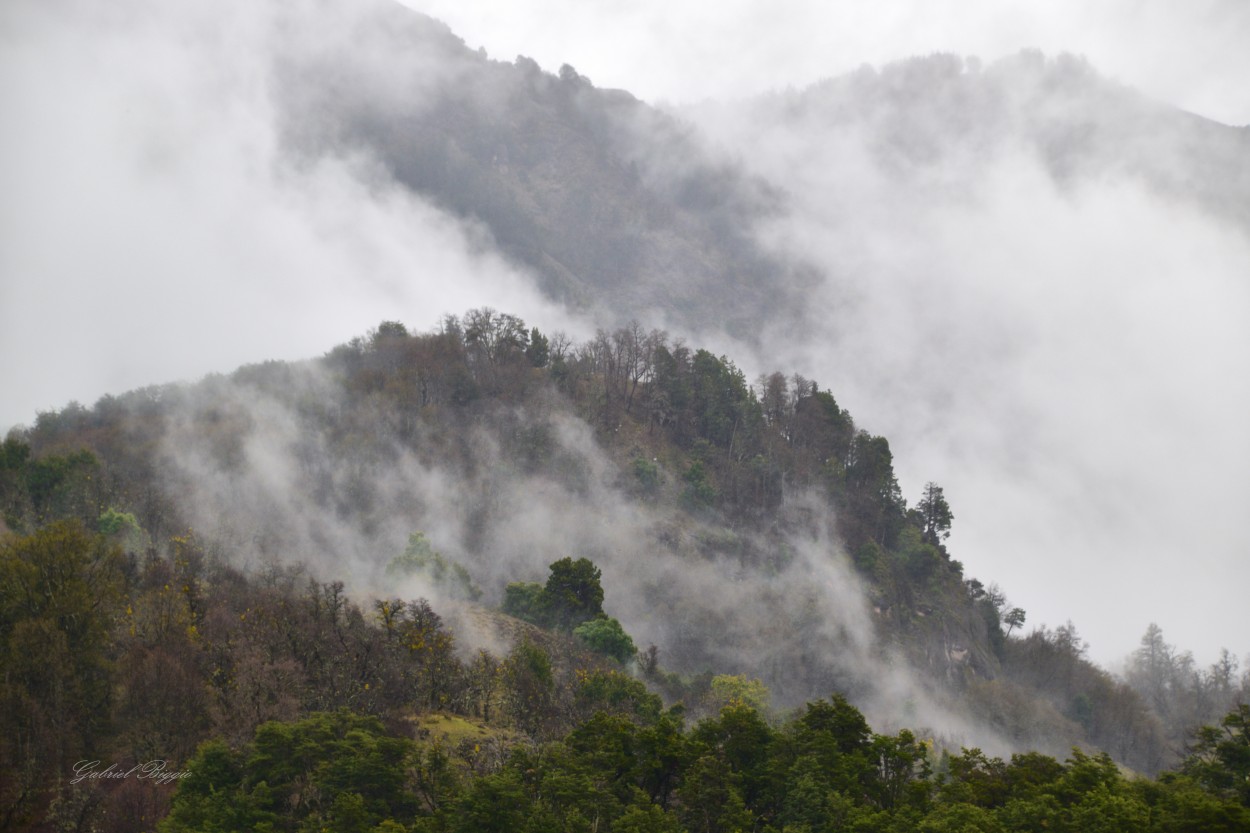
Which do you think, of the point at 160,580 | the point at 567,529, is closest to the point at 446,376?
the point at 567,529

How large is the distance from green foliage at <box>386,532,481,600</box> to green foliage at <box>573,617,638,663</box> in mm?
11618

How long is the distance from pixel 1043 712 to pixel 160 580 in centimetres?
7963

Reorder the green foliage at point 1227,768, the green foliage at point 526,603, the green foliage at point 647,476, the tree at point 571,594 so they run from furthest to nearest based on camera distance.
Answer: the green foliage at point 647,476 < the tree at point 571,594 < the green foliage at point 526,603 < the green foliage at point 1227,768

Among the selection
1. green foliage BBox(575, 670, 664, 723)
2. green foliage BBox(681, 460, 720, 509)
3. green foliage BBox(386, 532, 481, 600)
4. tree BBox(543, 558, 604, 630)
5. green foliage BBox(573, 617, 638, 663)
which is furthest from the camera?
green foliage BBox(681, 460, 720, 509)

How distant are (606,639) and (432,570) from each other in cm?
1569

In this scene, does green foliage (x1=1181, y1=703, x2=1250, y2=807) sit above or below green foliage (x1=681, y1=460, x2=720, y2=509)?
below

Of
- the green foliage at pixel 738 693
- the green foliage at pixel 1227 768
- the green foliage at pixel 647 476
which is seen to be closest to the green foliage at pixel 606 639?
the green foliage at pixel 738 693

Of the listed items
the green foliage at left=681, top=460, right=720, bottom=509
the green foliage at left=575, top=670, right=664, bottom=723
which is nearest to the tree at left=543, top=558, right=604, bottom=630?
the green foliage at left=575, top=670, right=664, bottom=723

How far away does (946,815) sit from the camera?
110 ft

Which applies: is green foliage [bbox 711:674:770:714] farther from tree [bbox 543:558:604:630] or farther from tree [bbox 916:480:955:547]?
tree [bbox 916:480:955:547]

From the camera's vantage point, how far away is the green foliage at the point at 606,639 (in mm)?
67562

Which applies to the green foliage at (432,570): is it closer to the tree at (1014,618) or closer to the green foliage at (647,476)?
the green foliage at (647,476)

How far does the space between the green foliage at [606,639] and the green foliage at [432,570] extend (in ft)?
38.1

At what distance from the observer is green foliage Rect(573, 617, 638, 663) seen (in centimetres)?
6756
